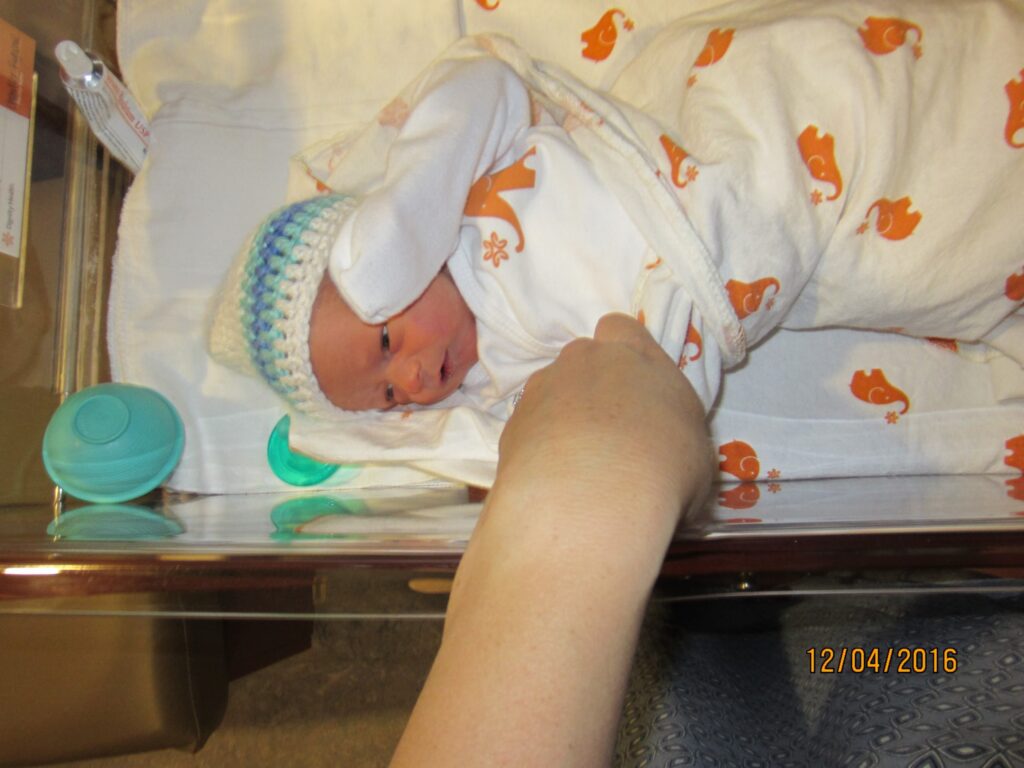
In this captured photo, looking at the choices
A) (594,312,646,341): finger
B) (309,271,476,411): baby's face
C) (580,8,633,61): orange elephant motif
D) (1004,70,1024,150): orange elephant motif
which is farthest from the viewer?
(580,8,633,61): orange elephant motif

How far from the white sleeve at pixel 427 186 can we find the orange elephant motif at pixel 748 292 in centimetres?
34

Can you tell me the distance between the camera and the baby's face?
959mm

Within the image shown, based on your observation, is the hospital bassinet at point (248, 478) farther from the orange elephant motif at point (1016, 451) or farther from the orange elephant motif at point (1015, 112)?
the orange elephant motif at point (1015, 112)

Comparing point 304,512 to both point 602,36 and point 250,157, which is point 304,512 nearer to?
point 250,157

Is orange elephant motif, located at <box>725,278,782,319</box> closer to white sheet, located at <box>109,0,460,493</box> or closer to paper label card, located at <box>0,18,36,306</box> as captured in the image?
white sheet, located at <box>109,0,460,493</box>

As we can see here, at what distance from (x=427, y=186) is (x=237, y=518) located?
493 millimetres

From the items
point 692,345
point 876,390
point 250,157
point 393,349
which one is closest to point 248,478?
point 393,349

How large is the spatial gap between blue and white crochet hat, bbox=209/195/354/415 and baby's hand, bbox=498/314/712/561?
41 centimetres

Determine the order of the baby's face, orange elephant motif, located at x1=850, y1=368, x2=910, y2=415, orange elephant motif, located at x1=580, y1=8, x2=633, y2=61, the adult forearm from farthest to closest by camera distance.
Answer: orange elephant motif, located at x1=580, y1=8, x2=633, y2=61 → orange elephant motif, located at x1=850, y1=368, x2=910, y2=415 → the baby's face → the adult forearm

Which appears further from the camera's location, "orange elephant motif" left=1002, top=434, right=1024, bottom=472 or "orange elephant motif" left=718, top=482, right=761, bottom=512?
"orange elephant motif" left=1002, top=434, right=1024, bottom=472

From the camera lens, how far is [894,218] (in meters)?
0.90

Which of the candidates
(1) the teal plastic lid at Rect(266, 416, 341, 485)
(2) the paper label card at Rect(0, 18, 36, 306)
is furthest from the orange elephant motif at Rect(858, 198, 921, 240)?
(2) the paper label card at Rect(0, 18, 36, 306)
